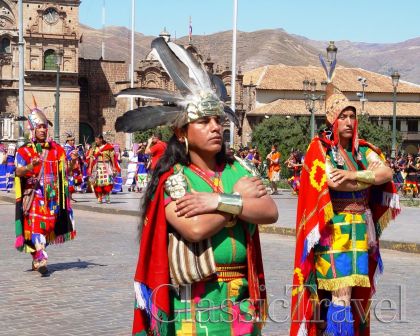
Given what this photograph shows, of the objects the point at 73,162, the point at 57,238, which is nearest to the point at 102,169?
the point at 73,162

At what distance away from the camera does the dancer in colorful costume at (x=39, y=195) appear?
10.3 m

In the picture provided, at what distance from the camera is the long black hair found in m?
4.32

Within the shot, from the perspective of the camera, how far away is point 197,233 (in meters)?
4.04

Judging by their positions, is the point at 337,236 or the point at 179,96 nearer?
the point at 179,96

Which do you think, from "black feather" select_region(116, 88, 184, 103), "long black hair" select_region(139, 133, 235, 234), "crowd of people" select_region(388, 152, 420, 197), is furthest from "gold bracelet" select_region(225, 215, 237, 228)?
"crowd of people" select_region(388, 152, 420, 197)

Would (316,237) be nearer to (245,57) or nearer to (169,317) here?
(169,317)

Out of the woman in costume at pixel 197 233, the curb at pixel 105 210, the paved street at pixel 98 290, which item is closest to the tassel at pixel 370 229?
the paved street at pixel 98 290

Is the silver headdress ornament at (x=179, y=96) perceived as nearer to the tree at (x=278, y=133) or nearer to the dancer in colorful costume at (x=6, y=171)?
the dancer in colorful costume at (x=6, y=171)

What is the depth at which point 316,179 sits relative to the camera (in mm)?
6328

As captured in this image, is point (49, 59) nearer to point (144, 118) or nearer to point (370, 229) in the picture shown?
point (370, 229)

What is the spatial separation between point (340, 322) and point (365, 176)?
1024 millimetres

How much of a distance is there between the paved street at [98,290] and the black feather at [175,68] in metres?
3.32

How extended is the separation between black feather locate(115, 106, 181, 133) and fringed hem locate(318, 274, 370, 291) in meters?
2.39

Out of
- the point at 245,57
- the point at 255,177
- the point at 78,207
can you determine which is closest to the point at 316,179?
the point at 255,177
